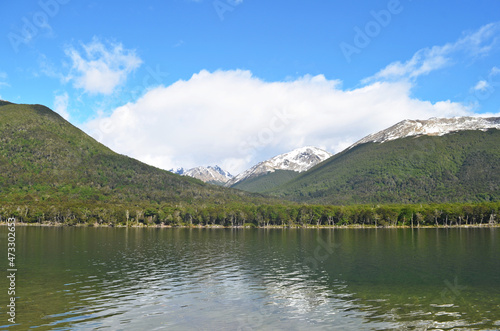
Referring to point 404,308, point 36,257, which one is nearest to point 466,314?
point 404,308

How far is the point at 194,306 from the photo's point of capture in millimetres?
42781

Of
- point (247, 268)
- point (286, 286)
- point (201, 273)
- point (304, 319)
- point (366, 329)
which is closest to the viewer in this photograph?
point (366, 329)

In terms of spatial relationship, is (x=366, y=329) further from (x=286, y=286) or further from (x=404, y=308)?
(x=286, y=286)

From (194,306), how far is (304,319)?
13.5 m

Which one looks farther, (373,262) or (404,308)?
(373,262)

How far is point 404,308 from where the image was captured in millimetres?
42000

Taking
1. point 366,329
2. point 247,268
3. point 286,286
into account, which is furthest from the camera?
point 247,268

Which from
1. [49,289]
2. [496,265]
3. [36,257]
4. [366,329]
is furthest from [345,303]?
[36,257]

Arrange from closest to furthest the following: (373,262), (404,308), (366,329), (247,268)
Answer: (366,329)
(404,308)
(247,268)
(373,262)

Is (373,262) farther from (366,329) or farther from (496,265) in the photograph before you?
(366,329)

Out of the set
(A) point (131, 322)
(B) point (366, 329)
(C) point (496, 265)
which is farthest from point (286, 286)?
(C) point (496, 265)

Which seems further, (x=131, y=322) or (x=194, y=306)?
(x=194, y=306)

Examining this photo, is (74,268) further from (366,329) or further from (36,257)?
(366,329)

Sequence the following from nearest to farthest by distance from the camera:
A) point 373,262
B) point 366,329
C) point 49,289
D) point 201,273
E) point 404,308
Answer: point 366,329, point 404,308, point 49,289, point 201,273, point 373,262
